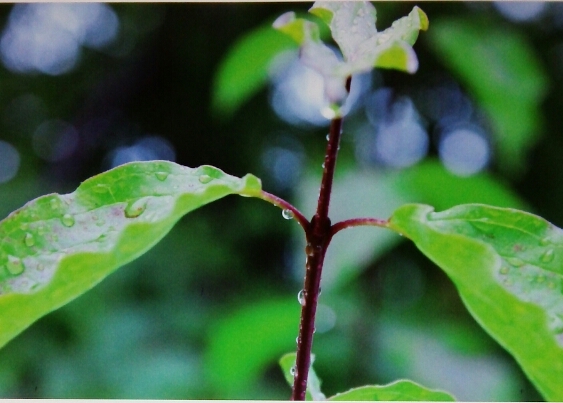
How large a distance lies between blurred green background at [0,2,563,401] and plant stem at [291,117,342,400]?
2.01ft

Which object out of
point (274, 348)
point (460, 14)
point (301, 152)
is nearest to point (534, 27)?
point (460, 14)

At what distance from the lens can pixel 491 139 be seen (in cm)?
124

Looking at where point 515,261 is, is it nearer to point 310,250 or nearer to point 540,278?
point 540,278

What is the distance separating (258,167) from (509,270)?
40.6 inches

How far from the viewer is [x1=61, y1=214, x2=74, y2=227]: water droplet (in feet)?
1.31

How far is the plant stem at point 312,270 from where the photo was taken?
1.31ft

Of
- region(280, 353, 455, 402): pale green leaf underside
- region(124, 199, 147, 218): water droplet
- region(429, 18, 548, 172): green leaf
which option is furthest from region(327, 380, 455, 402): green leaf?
region(429, 18, 548, 172): green leaf

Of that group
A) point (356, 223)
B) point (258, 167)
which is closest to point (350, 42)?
point (356, 223)

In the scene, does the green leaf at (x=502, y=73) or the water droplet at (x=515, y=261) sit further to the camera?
the green leaf at (x=502, y=73)

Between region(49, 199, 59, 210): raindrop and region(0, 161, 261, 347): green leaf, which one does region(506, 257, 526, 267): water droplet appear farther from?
region(49, 199, 59, 210): raindrop

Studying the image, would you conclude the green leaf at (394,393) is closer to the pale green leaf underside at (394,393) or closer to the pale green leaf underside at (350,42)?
the pale green leaf underside at (394,393)

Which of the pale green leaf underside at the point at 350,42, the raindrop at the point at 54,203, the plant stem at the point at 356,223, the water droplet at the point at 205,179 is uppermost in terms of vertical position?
the pale green leaf underside at the point at 350,42

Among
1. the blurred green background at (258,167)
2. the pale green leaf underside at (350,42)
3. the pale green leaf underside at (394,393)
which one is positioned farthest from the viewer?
the blurred green background at (258,167)

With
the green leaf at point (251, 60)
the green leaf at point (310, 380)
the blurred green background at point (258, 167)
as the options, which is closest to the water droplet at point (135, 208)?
the green leaf at point (310, 380)
